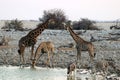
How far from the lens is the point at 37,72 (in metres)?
11.0

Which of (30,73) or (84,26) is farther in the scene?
(84,26)

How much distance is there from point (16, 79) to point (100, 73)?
1.89 meters

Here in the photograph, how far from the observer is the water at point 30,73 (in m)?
10.2

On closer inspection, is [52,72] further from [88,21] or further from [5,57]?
[88,21]

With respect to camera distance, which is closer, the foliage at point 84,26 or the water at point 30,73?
the water at point 30,73

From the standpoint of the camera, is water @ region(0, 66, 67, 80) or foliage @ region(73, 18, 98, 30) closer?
water @ region(0, 66, 67, 80)

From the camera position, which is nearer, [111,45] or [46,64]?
[46,64]

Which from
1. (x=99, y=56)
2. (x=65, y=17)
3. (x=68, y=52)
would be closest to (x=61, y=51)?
(x=68, y=52)

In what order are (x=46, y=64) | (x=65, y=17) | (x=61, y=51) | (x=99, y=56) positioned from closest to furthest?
(x=46, y=64)
(x=99, y=56)
(x=61, y=51)
(x=65, y=17)

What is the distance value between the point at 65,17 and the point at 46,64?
19.2 metres

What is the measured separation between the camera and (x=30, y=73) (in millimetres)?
10781

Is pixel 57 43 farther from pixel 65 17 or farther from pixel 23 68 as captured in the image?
pixel 65 17

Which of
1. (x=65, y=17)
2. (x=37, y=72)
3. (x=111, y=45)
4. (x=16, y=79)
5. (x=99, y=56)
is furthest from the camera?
(x=65, y=17)

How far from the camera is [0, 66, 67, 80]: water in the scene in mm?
10180
